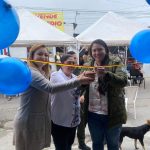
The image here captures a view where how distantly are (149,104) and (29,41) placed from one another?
3898mm

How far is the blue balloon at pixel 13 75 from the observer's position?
291 cm

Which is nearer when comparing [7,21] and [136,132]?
[7,21]

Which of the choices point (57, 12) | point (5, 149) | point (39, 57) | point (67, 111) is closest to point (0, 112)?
point (5, 149)

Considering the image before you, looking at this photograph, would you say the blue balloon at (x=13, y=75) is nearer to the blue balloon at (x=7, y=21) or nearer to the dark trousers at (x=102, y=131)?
the blue balloon at (x=7, y=21)

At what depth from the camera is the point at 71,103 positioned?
4.06 m

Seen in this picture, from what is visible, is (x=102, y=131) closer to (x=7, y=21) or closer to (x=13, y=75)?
(x=13, y=75)

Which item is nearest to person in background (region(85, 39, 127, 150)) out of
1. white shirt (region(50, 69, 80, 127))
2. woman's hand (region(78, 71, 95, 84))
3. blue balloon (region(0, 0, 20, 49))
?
white shirt (region(50, 69, 80, 127))

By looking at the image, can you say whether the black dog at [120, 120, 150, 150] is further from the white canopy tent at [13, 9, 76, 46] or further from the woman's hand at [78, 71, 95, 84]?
the white canopy tent at [13, 9, 76, 46]

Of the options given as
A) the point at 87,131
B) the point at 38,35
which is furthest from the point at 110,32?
the point at 87,131

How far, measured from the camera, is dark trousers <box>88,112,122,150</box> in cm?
383

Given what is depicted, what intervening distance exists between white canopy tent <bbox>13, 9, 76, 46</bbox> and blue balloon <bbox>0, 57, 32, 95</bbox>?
25.3 feet

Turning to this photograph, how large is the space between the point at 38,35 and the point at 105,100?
733 centimetres

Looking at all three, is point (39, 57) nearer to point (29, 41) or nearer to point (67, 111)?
point (67, 111)

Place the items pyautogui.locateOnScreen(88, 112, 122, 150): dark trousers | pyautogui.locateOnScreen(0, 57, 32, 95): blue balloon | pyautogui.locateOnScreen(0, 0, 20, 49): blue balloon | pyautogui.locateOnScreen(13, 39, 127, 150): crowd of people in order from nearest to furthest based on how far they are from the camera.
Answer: pyautogui.locateOnScreen(0, 0, 20, 49): blue balloon → pyautogui.locateOnScreen(0, 57, 32, 95): blue balloon → pyautogui.locateOnScreen(13, 39, 127, 150): crowd of people → pyautogui.locateOnScreen(88, 112, 122, 150): dark trousers
